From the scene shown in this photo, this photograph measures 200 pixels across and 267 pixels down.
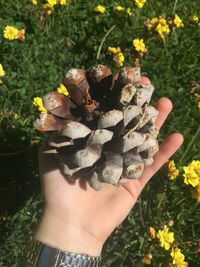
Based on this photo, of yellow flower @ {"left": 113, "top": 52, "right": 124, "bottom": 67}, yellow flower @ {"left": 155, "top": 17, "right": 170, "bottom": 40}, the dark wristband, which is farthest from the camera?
yellow flower @ {"left": 155, "top": 17, "right": 170, "bottom": 40}

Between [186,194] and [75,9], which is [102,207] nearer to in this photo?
[186,194]

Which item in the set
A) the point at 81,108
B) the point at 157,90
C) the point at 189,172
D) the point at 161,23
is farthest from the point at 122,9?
the point at 81,108

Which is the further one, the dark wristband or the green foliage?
the green foliage

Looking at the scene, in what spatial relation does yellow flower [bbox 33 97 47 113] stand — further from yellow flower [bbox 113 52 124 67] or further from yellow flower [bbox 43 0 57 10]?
yellow flower [bbox 43 0 57 10]

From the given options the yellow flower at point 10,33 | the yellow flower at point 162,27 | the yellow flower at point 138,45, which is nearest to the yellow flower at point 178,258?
the yellow flower at point 138,45

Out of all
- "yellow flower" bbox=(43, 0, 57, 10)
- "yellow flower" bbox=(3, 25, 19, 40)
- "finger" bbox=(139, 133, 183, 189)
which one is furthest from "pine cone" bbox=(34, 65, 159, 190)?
"yellow flower" bbox=(43, 0, 57, 10)

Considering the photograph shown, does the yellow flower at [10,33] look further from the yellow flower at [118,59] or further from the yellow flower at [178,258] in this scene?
the yellow flower at [178,258]
